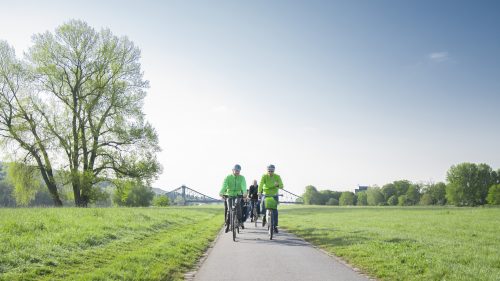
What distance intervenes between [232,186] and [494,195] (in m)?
93.7

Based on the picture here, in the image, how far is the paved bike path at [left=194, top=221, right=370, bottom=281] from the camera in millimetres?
7676

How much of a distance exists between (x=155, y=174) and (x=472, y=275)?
90.2 feet

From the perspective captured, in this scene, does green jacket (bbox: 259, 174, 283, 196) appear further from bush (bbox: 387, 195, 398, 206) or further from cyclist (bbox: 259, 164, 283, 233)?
bush (bbox: 387, 195, 398, 206)

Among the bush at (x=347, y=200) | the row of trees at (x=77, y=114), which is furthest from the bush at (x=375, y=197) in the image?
the row of trees at (x=77, y=114)

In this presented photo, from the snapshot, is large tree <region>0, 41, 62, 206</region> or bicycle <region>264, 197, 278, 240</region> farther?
large tree <region>0, 41, 62, 206</region>

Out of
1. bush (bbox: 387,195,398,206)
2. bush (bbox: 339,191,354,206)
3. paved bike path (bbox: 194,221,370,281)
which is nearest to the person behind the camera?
paved bike path (bbox: 194,221,370,281)

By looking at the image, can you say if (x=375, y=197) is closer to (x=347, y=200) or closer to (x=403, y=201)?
(x=347, y=200)

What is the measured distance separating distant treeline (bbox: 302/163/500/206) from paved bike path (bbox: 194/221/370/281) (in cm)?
9486

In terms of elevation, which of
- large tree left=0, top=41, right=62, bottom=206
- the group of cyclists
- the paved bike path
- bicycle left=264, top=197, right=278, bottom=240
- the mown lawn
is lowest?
the paved bike path

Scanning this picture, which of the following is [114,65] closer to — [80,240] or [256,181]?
[256,181]

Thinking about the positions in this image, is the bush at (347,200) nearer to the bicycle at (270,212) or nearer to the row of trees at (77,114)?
the row of trees at (77,114)

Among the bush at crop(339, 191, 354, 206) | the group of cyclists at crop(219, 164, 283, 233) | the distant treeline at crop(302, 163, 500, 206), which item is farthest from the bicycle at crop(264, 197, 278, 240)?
the bush at crop(339, 191, 354, 206)

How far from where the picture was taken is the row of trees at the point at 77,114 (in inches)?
1116

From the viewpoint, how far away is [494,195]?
296ft
